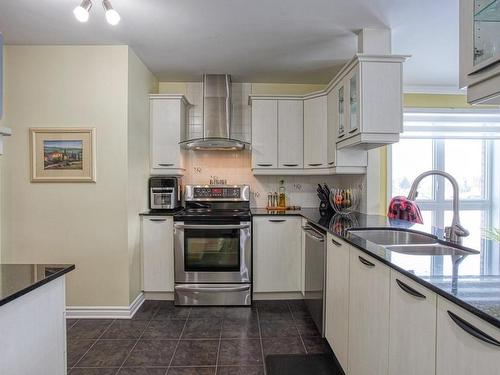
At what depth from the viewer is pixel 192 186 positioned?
3430mm

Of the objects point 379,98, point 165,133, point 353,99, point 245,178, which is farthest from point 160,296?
point 379,98

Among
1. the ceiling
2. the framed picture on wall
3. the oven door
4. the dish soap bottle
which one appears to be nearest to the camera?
the ceiling

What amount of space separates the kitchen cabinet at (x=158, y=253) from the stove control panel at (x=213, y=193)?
1.71 ft

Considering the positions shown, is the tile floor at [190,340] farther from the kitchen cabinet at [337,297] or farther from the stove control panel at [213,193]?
the stove control panel at [213,193]

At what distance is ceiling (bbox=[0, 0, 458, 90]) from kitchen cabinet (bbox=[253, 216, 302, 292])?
1.65 m

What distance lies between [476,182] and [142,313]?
4328mm

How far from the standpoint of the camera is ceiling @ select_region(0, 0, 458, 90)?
2047 millimetres

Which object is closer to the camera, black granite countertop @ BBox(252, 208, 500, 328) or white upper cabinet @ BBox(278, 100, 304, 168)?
black granite countertop @ BBox(252, 208, 500, 328)

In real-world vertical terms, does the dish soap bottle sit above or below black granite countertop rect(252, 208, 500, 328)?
above

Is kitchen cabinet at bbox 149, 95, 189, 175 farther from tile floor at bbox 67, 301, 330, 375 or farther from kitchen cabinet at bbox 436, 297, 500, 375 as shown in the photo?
kitchen cabinet at bbox 436, 297, 500, 375

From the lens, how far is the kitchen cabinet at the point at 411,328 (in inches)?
36.9

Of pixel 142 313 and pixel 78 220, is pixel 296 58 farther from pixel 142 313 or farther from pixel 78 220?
pixel 142 313

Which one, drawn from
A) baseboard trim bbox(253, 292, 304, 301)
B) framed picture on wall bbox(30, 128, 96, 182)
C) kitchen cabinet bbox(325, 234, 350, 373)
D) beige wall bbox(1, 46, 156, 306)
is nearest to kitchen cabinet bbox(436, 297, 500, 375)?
kitchen cabinet bbox(325, 234, 350, 373)

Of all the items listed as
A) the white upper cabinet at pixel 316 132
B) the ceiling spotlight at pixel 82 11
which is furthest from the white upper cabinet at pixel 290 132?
the ceiling spotlight at pixel 82 11
